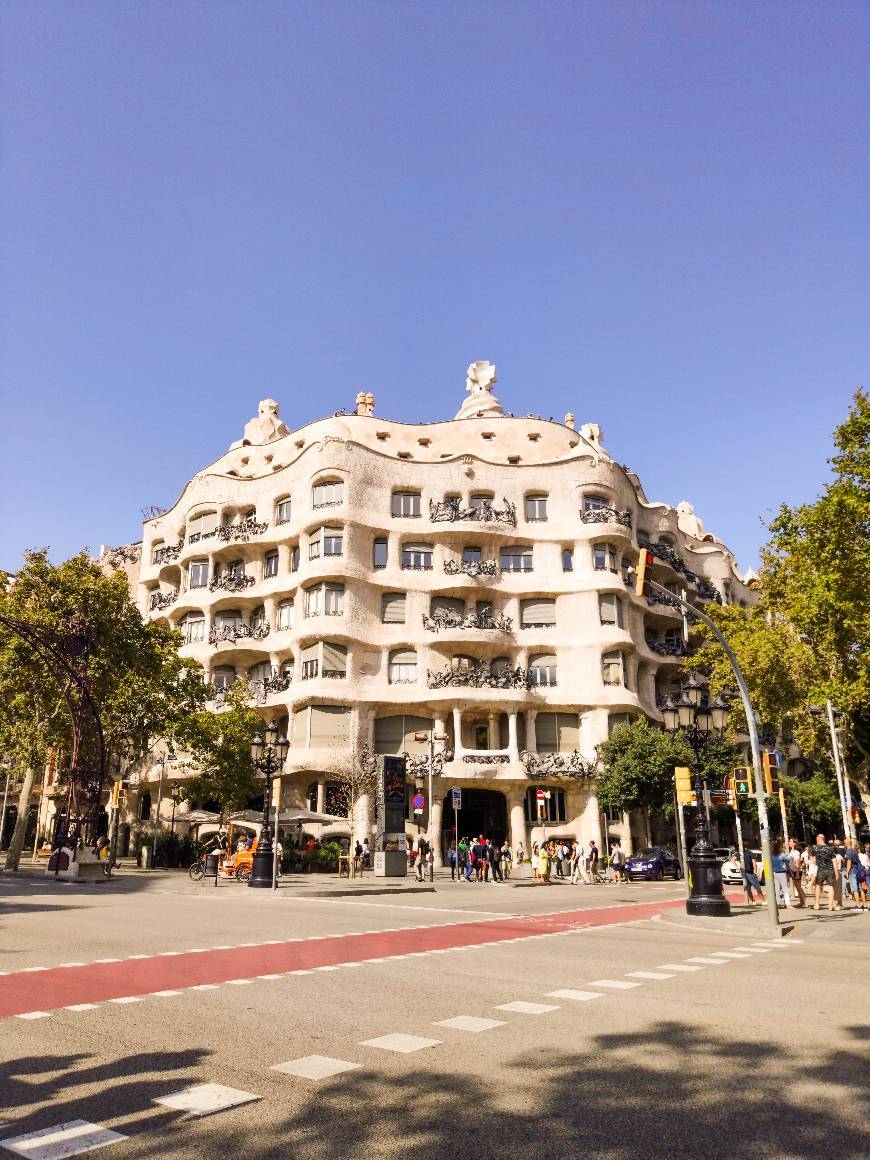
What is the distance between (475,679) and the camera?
4422cm

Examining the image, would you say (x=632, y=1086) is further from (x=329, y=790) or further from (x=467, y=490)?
(x=467, y=490)

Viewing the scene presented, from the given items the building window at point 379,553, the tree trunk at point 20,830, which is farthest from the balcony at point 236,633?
the tree trunk at point 20,830

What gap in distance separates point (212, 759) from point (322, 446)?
59.5ft

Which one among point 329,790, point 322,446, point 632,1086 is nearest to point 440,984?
point 632,1086

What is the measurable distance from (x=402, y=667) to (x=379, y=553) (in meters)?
6.49

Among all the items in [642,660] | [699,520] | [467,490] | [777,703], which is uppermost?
[699,520]

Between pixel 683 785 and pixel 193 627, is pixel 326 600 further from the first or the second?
pixel 683 785

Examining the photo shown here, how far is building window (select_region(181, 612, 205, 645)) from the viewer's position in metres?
49.6

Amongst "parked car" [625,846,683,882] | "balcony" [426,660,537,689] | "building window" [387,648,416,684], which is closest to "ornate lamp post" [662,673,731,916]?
"parked car" [625,846,683,882]

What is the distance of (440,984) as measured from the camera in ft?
30.2

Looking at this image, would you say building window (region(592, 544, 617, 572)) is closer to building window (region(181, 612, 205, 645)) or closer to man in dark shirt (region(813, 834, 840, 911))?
building window (region(181, 612, 205, 645))

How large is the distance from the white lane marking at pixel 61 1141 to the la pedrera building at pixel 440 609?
37794 millimetres

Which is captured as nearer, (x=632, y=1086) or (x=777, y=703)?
(x=632, y=1086)

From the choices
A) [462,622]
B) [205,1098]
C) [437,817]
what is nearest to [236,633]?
[462,622]
